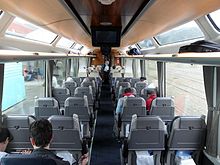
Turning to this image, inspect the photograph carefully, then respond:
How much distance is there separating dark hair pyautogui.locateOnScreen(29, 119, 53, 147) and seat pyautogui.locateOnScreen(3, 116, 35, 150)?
2.20 meters

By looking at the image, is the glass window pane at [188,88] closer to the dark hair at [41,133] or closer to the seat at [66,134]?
the seat at [66,134]

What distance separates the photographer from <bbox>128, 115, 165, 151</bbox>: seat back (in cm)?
593

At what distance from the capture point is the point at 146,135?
5.97 metres

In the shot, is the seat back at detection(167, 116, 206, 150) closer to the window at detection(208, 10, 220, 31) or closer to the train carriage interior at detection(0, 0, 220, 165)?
the train carriage interior at detection(0, 0, 220, 165)


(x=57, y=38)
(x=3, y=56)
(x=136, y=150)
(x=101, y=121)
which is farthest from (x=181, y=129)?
(x=101, y=121)

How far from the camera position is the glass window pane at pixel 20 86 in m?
7.62

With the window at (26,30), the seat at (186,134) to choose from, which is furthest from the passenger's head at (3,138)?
the seat at (186,134)

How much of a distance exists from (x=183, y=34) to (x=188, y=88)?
4.18ft

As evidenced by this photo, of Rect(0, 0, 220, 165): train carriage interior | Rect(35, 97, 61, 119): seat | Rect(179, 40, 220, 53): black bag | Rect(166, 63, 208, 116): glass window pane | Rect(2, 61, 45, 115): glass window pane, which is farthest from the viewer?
Rect(35, 97, 61, 119): seat

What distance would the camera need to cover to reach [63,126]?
604 centimetres

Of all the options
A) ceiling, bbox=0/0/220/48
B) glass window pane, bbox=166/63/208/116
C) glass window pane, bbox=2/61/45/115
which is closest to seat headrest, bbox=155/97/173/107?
glass window pane, bbox=166/63/208/116

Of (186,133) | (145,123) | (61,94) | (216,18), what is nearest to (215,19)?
(216,18)

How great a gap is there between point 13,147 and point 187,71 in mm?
4559

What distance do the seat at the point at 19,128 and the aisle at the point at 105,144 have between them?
2435 mm
